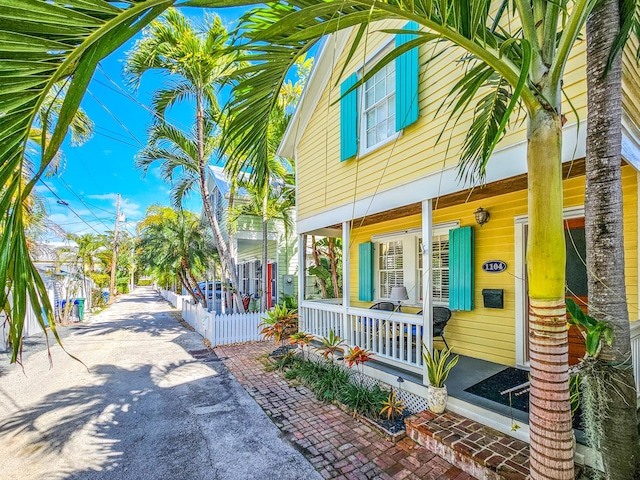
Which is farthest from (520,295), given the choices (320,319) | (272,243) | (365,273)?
(272,243)

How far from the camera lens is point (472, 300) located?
4969 millimetres

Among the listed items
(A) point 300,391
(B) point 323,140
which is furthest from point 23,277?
(B) point 323,140

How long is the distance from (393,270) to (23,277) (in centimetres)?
624

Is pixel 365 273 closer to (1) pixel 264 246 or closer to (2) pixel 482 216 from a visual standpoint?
(2) pixel 482 216

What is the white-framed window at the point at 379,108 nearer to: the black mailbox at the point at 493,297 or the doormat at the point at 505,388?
the black mailbox at the point at 493,297

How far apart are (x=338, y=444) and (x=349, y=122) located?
16.5 ft

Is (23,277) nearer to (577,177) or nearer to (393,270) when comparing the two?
(577,177)

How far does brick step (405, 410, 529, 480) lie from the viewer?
2672 millimetres

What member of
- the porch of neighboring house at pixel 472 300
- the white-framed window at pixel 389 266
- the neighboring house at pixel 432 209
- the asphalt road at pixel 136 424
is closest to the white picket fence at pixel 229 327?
the asphalt road at pixel 136 424

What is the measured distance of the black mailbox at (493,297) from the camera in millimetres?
4676

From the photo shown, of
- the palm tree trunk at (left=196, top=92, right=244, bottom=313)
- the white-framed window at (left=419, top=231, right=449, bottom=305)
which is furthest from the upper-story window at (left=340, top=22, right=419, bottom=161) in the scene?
the palm tree trunk at (left=196, top=92, right=244, bottom=313)

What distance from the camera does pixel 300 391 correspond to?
5027 millimetres

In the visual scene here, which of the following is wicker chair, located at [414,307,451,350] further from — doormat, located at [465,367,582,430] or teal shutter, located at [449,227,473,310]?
doormat, located at [465,367,582,430]

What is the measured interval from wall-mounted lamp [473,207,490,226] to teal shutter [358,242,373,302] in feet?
8.35
